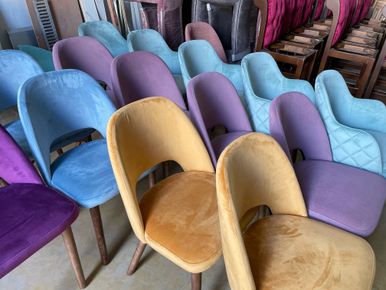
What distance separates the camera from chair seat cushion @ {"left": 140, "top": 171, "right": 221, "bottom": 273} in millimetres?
840

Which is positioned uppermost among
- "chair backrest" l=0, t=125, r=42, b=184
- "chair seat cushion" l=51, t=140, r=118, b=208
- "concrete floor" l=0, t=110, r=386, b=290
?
"chair backrest" l=0, t=125, r=42, b=184

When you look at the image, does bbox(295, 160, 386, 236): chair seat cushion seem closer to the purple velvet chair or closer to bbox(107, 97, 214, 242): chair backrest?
bbox(107, 97, 214, 242): chair backrest

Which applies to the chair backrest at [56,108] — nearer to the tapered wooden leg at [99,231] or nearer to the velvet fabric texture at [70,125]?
the velvet fabric texture at [70,125]

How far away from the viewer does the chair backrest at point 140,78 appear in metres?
1.49

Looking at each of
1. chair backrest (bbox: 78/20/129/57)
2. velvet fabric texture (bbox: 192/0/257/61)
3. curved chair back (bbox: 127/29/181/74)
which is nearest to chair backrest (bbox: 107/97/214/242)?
curved chair back (bbox: 127/29/181/74)

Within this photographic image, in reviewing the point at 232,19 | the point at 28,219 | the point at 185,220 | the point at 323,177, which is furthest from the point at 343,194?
the point at 232,19

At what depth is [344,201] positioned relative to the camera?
1050 mm

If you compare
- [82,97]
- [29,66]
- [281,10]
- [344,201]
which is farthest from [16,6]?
[344,201]

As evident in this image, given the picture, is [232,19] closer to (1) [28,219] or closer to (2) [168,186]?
(2) [168,186]

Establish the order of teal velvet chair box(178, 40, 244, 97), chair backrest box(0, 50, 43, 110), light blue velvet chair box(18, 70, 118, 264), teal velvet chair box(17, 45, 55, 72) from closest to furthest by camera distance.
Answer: light blue velvet chair box(18, 70, 118, 264)
chair backrest box(0, 50, 43, 110)
teal velvet chair box(178, 40, 244, 97)
teal velvet chair box(17, 45, 55, 72)

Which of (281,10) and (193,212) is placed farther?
(281,10)

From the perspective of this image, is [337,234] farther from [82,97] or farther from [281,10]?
[281,10]

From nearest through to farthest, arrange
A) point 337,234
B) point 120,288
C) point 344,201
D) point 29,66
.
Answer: point 337,234, point 344,201, point 120,288, point 29,66

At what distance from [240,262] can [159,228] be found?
0.32 m
